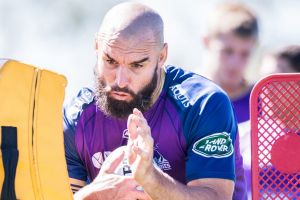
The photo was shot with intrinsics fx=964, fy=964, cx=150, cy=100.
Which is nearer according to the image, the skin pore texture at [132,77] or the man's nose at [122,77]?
the skin pore texture at [132,77]

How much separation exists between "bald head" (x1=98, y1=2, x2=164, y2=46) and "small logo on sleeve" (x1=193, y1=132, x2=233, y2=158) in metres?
0.48

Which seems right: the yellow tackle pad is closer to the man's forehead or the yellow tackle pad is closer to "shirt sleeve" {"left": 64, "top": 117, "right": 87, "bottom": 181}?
the man's forehead

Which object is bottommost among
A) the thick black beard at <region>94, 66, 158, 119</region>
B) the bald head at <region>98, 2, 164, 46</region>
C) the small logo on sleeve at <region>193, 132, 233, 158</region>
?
the small logo on sleeve at <region>193, 132, 233, 158</region>

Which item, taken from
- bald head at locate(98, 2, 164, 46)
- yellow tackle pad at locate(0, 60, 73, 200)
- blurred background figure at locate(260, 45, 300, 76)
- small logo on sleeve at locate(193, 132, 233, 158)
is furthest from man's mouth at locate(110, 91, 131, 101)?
blurred background figure at locate(260, 45, 300, 76)

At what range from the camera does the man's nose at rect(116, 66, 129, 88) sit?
4102 millimetres

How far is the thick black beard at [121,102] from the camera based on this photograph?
13.6 feet

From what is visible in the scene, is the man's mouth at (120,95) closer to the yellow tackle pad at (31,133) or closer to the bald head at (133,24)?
the bald head at (133,24)

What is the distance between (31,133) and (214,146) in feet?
2.93

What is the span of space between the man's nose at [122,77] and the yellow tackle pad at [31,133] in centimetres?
47

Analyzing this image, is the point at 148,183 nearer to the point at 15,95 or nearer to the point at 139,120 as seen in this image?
the point at 139,120

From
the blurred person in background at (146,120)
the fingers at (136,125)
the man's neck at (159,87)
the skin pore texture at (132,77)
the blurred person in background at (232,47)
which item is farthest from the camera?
the blurred person in background at (232,47)

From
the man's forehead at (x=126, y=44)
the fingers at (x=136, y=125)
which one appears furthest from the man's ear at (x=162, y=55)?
the fingers at (x=136, y=125)

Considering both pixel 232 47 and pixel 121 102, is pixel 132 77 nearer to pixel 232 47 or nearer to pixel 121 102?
pixel 121 102

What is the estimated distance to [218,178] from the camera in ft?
13.4
